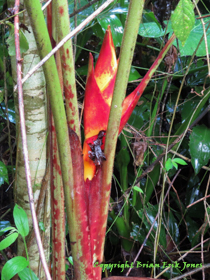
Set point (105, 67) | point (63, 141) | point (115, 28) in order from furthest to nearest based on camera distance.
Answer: point (115, 28) < point (105, 67) < point (63, 141)

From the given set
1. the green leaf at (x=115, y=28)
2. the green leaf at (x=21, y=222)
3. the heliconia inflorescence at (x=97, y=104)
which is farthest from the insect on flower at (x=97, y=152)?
the green leaf at (x=115, y=28)

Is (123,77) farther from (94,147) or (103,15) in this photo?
(103,15)

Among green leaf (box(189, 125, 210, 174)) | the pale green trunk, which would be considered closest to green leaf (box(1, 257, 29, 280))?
the pale green trunk

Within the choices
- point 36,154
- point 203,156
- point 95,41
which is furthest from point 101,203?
point 95,41

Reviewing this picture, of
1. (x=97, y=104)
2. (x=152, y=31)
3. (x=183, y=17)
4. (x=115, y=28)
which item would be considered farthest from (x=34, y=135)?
(x=152, y=31)

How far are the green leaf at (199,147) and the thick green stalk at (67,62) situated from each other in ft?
2.27

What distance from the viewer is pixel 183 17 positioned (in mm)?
350

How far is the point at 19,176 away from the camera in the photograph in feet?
1.78

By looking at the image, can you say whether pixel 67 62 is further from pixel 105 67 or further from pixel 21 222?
pixel 21 222

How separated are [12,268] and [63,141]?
216 millimetres

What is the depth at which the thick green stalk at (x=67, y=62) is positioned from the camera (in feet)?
1.03

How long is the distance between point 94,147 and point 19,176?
0.24 m

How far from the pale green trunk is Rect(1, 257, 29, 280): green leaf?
0.47ft

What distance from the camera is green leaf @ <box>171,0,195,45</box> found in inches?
13.6
